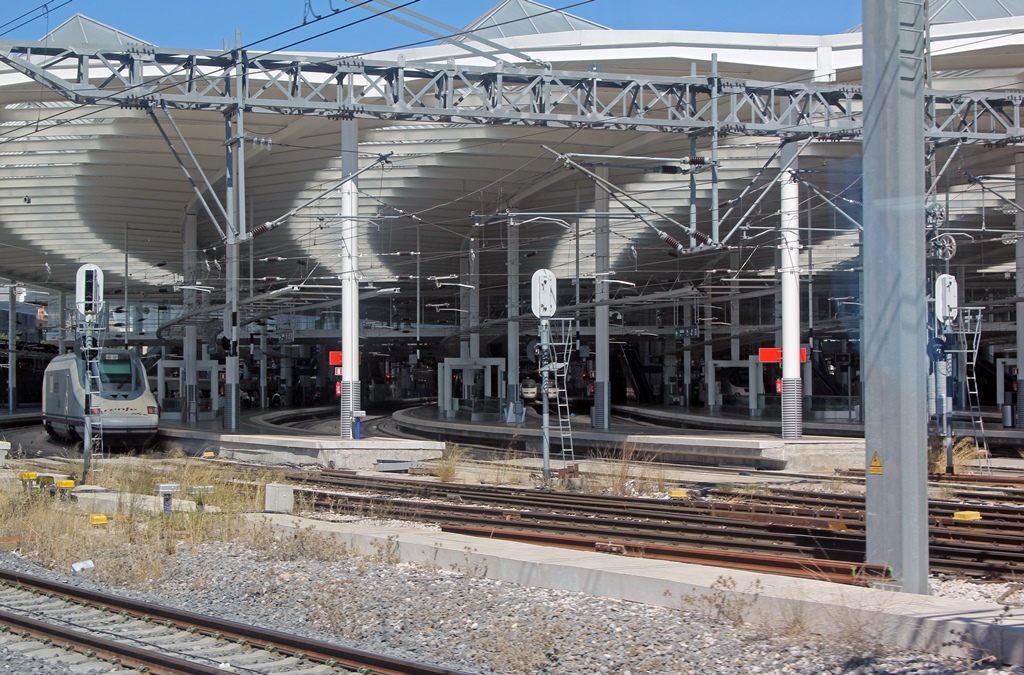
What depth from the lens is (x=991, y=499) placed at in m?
16.4

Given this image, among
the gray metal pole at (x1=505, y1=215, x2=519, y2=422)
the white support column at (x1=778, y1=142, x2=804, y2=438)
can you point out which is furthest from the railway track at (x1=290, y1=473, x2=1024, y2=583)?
the gray metal pole at (x1=505, y1=215, x2=519, y2=422)

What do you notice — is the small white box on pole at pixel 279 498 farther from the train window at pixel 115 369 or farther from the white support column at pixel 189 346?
the white support column at pixel 189 346

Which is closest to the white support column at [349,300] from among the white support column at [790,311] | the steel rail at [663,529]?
the steel rail at [663,529]

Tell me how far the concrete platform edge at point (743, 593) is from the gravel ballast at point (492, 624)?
96 mm

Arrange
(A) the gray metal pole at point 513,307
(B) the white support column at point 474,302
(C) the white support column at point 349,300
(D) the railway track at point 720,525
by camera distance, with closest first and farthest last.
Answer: (D) the railway track at point 720,525, (C) the white support column at point 349,300, (A) the gray metal pole at point 513,307, (B) the white support column at point 474,302

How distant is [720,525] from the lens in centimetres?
1328

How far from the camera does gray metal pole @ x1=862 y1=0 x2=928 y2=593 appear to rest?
9.05 meters

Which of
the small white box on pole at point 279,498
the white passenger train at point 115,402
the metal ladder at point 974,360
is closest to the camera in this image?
the small white box on pole at point 279,498

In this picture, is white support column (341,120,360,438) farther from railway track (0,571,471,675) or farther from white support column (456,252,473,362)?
white support column (456,252,473,362)

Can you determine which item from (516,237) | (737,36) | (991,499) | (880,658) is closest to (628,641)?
(880,658)

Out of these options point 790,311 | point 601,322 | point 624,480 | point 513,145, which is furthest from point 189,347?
point 624,480

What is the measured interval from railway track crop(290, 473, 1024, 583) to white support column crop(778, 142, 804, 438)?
8992 millimetres

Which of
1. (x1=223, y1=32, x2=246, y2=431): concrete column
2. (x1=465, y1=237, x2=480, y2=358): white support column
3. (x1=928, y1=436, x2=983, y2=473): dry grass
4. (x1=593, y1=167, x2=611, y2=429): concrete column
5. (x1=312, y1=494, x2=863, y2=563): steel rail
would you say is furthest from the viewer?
(x1=465, y1=237, x2=480, y2=358): white support column

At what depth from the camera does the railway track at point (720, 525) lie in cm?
1045
